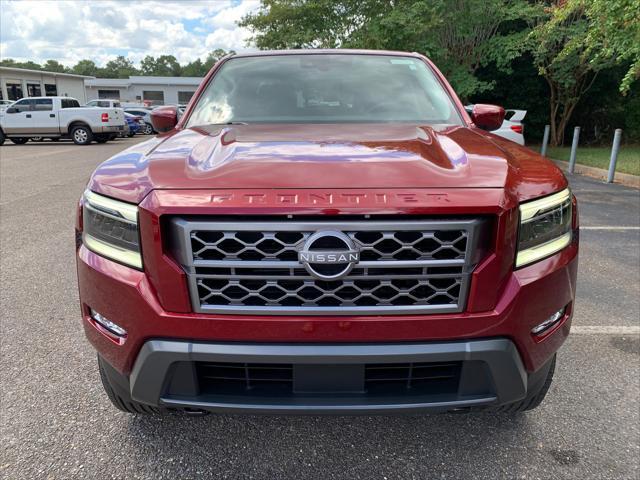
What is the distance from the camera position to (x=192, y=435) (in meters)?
2.28

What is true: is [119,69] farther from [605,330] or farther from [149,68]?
[605,330]

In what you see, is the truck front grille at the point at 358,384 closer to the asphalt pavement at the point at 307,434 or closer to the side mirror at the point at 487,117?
the asphalt pavement at the point at 307,434

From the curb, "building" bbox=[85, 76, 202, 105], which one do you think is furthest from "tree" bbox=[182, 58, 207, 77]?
the curb

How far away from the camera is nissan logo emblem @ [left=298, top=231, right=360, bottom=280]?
1596 mm

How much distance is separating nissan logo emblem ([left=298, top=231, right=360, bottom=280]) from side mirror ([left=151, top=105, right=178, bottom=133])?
6.22 feet

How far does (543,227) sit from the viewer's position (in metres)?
1.80

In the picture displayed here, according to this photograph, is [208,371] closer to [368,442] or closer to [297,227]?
[297,227]

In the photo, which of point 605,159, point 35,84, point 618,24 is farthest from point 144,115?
point 618,24

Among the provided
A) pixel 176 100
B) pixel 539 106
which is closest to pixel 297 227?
pixel 539 106

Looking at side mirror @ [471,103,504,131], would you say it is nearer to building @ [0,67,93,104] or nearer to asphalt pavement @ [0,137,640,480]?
asphalt pavement @ [0,137,640,480]

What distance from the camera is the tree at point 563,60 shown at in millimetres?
12789

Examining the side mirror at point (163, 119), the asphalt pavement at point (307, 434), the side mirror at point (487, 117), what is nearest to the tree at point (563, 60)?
the side mirror at point (487, 117)

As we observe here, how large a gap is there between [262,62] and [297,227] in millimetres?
2025

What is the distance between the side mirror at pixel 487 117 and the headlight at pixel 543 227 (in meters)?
1.19
